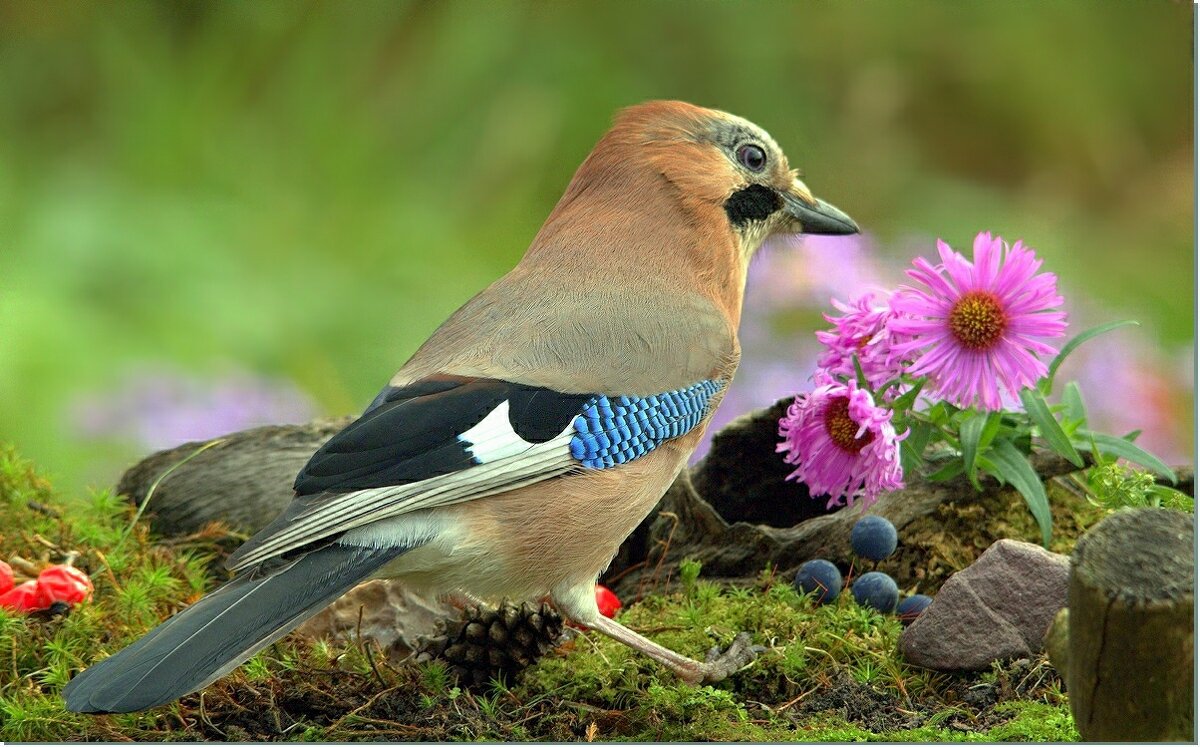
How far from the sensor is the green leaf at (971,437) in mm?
2992

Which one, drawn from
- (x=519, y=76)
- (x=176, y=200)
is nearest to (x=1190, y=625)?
(x=519, y=76)

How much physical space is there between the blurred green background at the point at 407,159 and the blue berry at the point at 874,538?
125cm

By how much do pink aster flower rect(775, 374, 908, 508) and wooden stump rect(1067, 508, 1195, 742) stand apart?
0.93 metres

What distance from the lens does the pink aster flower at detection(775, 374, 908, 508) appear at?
9.59 ft

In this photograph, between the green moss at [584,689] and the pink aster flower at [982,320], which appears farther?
the pink aster flower at [982,320]

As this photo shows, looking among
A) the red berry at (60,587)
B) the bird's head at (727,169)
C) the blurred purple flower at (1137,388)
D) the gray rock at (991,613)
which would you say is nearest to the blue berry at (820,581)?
the gray rock at (991,613)

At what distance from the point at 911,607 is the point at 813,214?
3.16ft

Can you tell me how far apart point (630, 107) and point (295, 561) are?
1.39 meters

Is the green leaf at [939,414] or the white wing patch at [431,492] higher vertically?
the green leaf at [939,414]

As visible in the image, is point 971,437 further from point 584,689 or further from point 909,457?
point 584,689

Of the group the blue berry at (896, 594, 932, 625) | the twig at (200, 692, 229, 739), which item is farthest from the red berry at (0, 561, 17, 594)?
the blue berry at (896, 594, 932, 625)

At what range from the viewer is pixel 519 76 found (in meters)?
4.38

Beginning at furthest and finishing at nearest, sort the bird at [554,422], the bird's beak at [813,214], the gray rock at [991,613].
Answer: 1. the bird's beak at [813,214]
2. the gray rock at [991,613]
3. the bird at [554,422]

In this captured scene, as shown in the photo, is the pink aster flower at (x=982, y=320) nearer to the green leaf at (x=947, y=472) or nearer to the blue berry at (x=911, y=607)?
the green leaf at (x=947, y=472)
